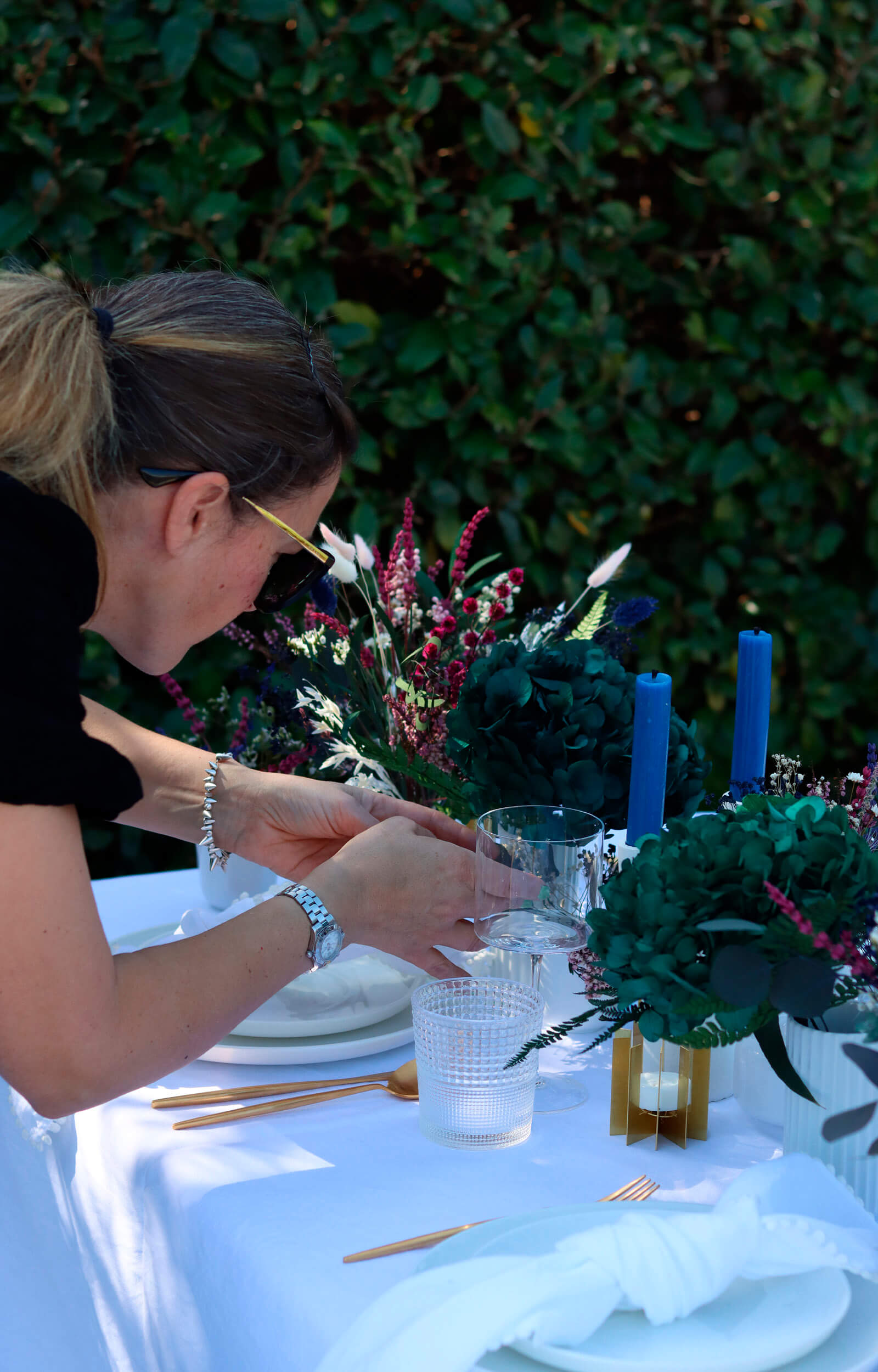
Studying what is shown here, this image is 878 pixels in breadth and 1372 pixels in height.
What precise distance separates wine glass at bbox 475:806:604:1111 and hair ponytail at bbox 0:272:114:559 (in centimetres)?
41

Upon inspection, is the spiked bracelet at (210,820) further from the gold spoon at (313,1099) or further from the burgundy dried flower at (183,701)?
the gold spoon at (313,1099)

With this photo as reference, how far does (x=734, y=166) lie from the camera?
113 inches

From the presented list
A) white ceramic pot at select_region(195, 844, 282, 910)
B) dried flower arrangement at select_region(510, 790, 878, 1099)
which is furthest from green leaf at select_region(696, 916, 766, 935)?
white ceramic pot at select_region(195, 844, 282, 910)

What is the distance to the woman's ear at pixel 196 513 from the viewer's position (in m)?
1.10

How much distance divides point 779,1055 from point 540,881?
0.78ft

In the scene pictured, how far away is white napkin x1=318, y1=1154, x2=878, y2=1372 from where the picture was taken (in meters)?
0.66

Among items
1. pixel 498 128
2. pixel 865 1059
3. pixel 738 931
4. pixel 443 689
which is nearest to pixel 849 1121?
pixel 865 1059

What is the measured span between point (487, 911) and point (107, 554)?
0.45m

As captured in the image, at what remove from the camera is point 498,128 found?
256cm

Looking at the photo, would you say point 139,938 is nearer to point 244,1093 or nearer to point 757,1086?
point 244,1093

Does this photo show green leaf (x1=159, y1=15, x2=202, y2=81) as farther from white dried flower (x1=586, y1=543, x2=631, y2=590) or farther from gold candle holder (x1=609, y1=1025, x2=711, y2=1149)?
gold candle holder (x1=609, y1=1025, x2=711, y2=1149)

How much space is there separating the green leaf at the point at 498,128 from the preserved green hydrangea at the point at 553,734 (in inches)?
67.3

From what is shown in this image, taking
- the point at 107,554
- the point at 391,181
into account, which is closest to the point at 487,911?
the point at 107,554

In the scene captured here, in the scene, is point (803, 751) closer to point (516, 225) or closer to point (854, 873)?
point (516, 225)
